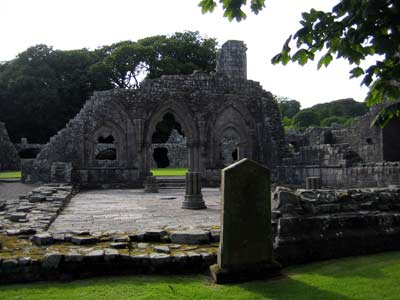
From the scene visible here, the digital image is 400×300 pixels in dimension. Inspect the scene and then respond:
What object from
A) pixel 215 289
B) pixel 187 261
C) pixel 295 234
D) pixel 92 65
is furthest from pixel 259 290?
pixel 92 65

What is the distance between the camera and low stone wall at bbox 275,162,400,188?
427 inches

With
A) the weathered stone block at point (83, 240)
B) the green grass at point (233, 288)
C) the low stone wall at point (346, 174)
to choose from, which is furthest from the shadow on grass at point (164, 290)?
the low stone wall at point (346, 174)

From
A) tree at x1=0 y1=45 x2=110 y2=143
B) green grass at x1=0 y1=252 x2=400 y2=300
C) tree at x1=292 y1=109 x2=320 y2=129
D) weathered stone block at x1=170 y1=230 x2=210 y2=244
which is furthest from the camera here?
tree at x1=292 y1=109 x2=320 y2=129

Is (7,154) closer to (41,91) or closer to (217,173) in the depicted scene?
(41,91)

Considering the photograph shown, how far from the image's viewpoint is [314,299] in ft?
12.3

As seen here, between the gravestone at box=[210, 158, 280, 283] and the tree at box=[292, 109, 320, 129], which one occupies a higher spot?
the tree at box=[292, 109, 320, 129]

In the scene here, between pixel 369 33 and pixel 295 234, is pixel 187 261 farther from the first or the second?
pixel 369 33

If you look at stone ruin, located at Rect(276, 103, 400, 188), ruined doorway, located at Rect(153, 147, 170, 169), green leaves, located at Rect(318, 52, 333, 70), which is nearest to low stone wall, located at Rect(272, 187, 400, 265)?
green leaves, located at Rect(318, 52, 333, 70)

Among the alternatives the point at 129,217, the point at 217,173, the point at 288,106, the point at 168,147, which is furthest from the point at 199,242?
the point at 288,106

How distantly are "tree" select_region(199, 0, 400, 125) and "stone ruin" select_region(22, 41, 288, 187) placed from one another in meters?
14.7

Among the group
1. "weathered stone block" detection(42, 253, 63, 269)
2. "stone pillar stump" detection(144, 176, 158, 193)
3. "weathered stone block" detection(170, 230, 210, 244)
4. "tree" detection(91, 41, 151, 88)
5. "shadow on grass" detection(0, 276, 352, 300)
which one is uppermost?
"tree" detection(91, 41, 151, 88)

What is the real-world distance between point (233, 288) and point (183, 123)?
1545cm

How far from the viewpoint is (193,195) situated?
9.86m

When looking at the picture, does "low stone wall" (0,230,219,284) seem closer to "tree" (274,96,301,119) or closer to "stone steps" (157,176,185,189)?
"stone steps" (157,176,185,189)
